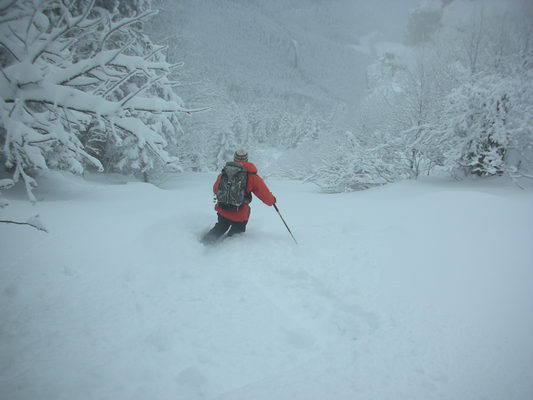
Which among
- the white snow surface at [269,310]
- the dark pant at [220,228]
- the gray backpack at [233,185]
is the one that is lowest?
the dark pant at [220,228]

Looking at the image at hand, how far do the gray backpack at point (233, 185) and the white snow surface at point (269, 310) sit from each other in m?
0.73

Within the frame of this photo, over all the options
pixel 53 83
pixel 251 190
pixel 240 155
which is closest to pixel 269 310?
pixel 251 190

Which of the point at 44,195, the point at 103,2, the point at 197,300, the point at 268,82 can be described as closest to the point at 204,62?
the point at 103,2

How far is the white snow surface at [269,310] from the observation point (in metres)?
1.86

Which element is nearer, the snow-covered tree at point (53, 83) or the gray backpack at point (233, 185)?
the snow-covered tree at point (53, 83)

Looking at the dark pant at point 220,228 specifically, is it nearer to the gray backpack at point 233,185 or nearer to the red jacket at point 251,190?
the red jacket at point 251,190

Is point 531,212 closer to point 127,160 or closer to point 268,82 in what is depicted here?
point 127,160

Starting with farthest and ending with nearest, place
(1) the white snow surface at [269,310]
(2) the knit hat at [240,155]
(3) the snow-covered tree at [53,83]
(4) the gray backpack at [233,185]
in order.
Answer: (2) the knit hat at [240,155] < (4) the gray backpack at [233,185] < (3) the snow-covered tree at [53,83] < (1) the white snow surface at [269,310]

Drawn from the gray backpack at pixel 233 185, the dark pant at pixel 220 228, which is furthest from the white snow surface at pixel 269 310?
the gray backpack at pixel 233 185

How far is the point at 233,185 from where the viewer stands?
4.06 m

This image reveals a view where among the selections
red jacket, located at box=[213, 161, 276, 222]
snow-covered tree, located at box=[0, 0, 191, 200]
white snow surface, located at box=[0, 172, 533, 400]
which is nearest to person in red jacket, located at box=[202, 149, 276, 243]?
red jacket, located at box=[213, 161, 276, 222]

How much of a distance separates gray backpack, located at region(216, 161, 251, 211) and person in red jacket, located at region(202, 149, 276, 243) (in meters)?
0.16

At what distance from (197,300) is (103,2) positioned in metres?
12.6

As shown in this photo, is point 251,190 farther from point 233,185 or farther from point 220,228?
point 220,228
